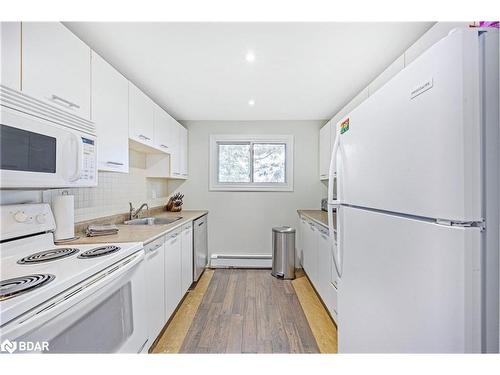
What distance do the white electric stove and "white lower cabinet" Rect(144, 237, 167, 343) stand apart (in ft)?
0.66

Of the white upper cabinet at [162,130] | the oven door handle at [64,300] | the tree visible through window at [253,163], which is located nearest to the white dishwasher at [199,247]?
the tree visible through window at [253,163]

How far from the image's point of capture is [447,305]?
0.66 m

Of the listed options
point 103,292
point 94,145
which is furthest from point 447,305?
point 94,145

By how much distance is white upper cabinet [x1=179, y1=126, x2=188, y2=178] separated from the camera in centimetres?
327

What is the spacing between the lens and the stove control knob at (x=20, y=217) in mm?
1145

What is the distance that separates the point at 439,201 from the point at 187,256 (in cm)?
234

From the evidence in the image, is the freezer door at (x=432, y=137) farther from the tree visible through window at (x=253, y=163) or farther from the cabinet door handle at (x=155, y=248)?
the tree visible through window at (x=253, y=163)

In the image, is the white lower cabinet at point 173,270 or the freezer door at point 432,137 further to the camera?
the white lower cabinet at point 173,270

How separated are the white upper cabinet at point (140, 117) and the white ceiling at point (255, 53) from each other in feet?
0.65

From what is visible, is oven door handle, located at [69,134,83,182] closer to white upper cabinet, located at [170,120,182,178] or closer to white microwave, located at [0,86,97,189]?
white microwave, located at [0,86,97,189]

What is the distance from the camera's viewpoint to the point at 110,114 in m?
1.63

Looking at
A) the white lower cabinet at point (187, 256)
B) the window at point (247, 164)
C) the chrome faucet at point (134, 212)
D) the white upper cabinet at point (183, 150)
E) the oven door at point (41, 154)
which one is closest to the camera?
the oven door at point (41, 154)

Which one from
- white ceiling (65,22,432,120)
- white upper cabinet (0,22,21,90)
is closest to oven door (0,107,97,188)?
white upper cabinet (0,22,21,90)

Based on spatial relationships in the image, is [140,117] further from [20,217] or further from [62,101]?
[20,217]
